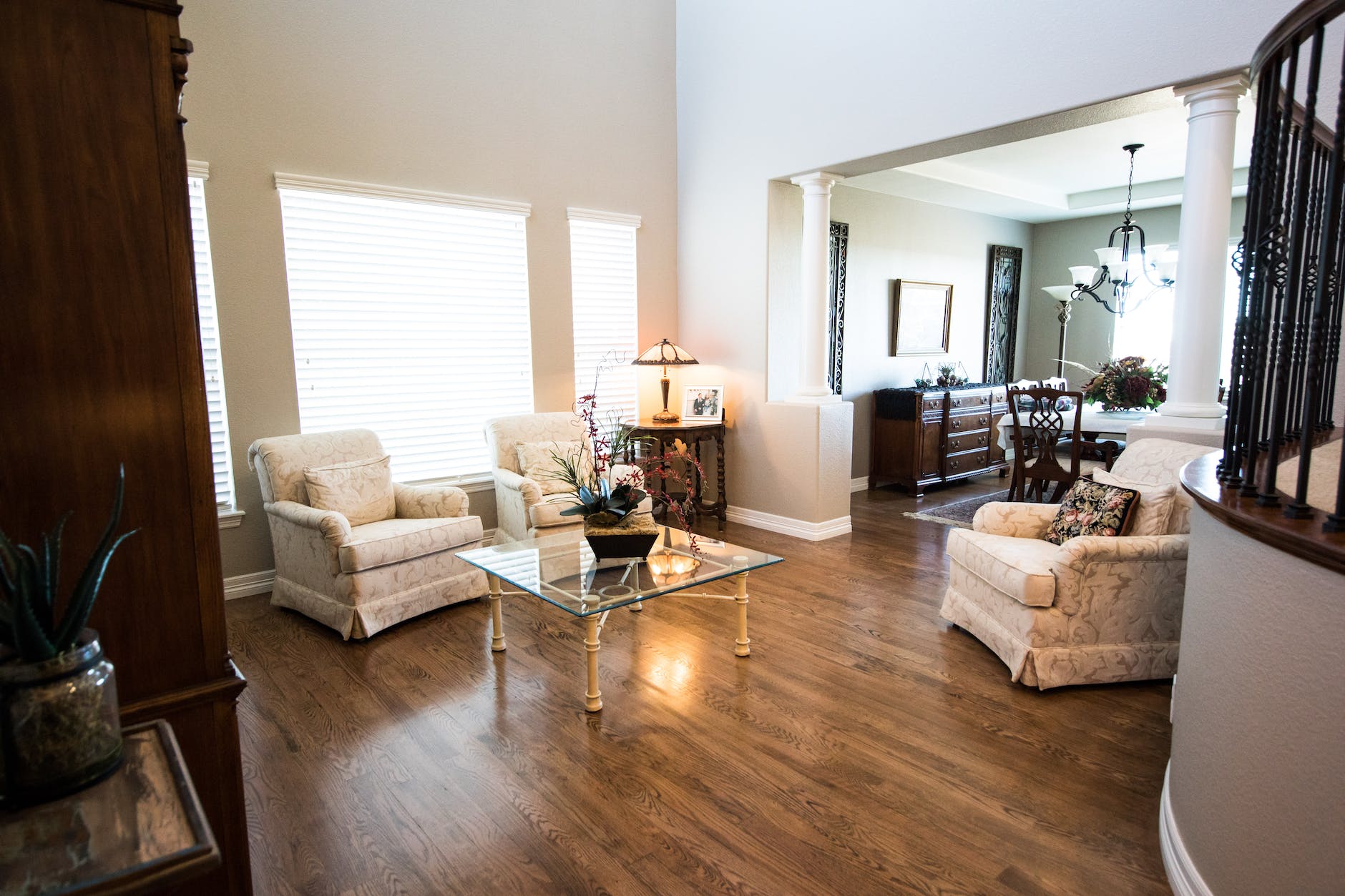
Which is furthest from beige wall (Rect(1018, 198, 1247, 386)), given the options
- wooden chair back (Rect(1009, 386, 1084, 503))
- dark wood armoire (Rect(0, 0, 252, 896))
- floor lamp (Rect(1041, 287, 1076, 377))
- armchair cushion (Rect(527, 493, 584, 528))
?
dark wood armoire (Rect(0, 0, 252, 896))

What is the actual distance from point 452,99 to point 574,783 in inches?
165

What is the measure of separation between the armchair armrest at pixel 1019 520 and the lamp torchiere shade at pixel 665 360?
99.5 inches

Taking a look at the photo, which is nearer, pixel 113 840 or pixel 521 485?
pixel 113 840

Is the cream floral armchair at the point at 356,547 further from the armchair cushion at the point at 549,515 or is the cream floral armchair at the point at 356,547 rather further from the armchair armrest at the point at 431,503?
the armchair cushion at the point at 549,515

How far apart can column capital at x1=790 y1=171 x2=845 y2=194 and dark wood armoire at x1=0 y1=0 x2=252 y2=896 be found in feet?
14.0

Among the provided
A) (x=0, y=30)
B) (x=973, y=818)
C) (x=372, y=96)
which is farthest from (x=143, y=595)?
(x=372, y=96)

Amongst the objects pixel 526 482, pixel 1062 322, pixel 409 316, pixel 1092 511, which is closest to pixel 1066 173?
pixel 1062 322

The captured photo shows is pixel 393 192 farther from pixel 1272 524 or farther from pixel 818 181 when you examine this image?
pixel 1272 524

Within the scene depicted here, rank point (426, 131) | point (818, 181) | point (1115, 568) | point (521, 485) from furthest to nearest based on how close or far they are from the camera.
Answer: point (818, 181) → point (426, 131) → point (521, 485) → point (1115, 568)

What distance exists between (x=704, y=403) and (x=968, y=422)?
2.98 metres

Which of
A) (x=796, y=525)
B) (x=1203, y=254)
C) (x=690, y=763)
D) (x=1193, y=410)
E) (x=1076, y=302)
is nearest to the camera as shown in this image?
(x=690, y=763)

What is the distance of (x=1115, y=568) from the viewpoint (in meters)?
2.99

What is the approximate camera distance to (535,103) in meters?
5.13

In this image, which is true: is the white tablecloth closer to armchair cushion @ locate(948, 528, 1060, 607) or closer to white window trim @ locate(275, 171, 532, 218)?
armchair cushion @ locate(948, 528, 1060, 607)
